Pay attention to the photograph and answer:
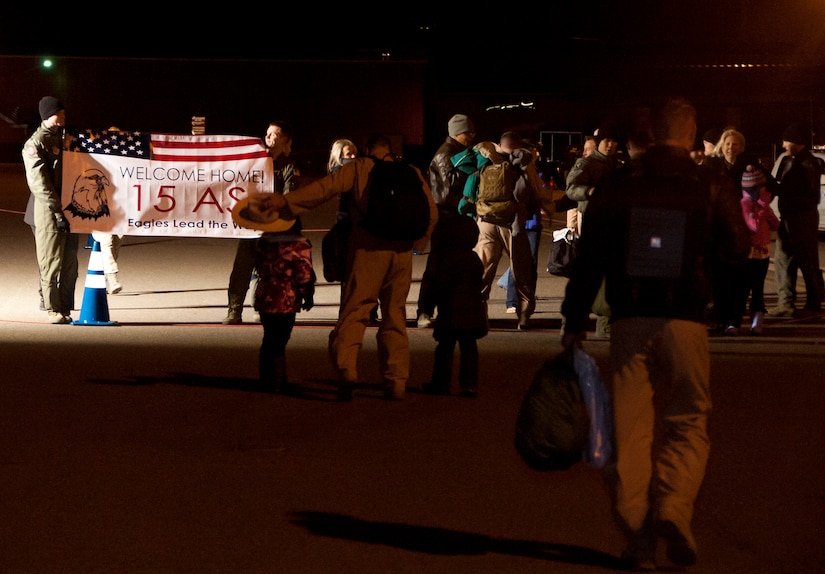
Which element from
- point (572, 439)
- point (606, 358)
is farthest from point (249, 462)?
point (606, 358)

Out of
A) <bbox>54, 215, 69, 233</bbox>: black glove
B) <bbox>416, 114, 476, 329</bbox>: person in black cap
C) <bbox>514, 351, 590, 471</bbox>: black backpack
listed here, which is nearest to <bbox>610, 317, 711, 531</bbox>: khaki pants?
<bbox>514, 351, 590, 471</bbox>: black backpack

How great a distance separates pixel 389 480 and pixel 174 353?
4414mm

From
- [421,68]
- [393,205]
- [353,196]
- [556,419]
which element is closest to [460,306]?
[393,205]

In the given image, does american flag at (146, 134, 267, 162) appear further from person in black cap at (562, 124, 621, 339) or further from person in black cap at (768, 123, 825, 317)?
person in black cap at (768, 123, 825, 317)

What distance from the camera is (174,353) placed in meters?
10.8

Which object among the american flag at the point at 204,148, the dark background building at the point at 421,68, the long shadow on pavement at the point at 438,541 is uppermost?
the dark background building at the point at 421,68

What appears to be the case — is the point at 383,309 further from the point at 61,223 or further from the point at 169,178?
the point at 169,178

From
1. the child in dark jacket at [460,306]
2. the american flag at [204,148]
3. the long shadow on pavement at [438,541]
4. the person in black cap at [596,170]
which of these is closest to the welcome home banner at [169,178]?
the american flag at [204,148]

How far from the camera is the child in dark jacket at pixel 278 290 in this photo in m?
8.97

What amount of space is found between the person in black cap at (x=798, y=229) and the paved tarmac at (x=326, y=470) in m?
2.05

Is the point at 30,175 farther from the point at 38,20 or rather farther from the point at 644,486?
the point at 38,20

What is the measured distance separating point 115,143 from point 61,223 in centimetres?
118

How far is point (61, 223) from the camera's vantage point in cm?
1223

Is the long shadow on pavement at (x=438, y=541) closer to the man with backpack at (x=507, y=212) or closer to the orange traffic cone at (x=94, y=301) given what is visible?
the man with backpack at (x=507, y=212)
